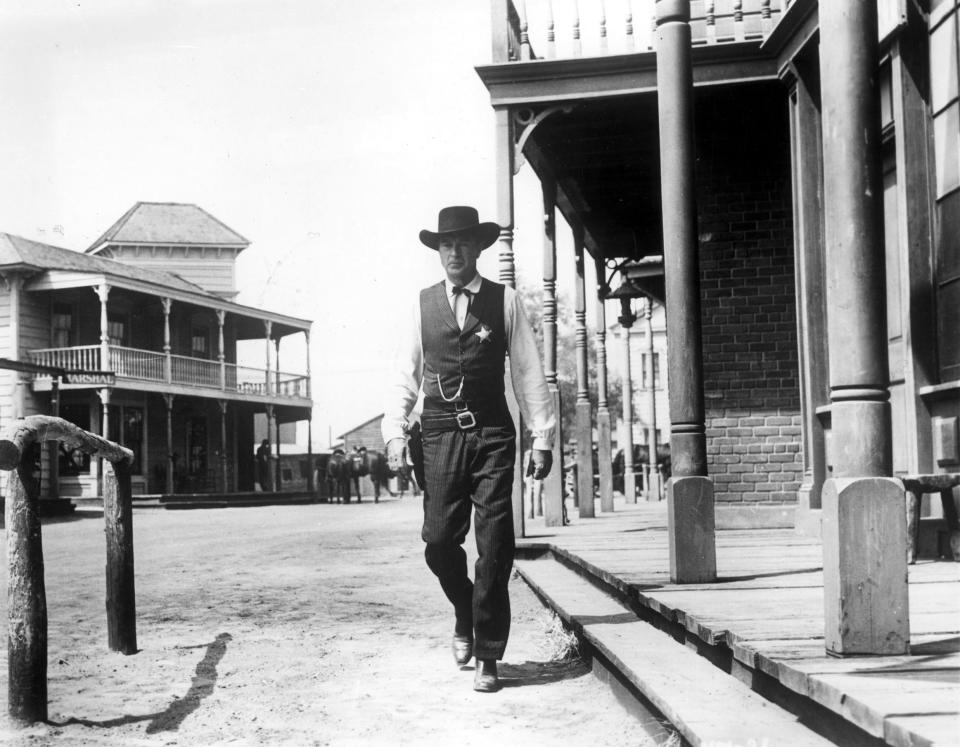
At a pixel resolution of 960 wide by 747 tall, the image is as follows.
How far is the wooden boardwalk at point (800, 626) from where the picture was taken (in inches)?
91.6

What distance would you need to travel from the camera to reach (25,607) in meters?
3.76

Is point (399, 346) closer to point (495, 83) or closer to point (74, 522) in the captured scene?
point (495, 83)

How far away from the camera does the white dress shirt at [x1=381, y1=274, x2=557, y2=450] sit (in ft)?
14.4

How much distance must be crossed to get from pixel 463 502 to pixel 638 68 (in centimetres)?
594

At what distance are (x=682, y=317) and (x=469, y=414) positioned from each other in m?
1.33

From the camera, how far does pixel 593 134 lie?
34.8 ft

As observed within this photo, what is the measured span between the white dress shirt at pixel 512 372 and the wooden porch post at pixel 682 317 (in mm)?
830

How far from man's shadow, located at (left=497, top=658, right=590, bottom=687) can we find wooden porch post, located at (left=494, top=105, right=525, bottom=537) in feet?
12.6

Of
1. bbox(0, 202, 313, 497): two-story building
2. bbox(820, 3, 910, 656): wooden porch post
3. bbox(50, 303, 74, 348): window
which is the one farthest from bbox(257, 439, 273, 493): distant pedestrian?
bbox(820, 3, 910, 656): wooden porch post

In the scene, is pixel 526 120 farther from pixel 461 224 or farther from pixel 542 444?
pixel 542 444

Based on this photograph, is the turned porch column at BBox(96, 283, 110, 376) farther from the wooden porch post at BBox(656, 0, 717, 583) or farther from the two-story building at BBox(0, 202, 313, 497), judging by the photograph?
the wooden porch post at BBox(656, 0, 717, 583)

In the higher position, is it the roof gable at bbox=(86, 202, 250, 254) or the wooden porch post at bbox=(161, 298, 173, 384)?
the roof gable at bbox=(86, 202, 250, 254)

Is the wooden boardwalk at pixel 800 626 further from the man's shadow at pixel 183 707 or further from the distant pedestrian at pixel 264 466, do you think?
the distant pedestrian at pixel 264 466

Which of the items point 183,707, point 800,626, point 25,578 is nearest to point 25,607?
point 25,578
